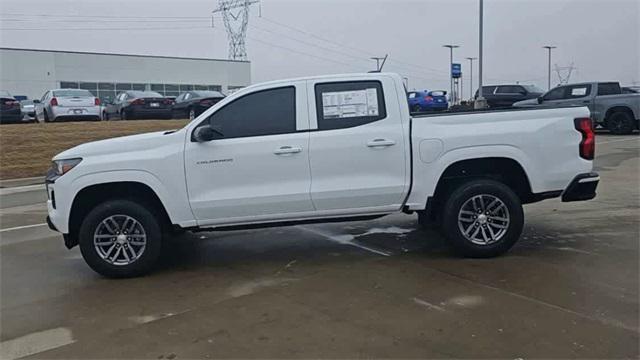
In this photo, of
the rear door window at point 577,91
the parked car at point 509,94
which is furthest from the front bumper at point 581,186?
the parked car at point 509,94

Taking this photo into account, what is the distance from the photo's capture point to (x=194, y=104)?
22938mm

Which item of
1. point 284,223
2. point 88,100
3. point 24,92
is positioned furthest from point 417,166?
point 24,92

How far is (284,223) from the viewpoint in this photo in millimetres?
5797

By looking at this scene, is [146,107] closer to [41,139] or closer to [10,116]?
[10,116]

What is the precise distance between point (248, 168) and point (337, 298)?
1.62 meters

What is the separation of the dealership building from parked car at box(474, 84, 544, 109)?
1700 inches

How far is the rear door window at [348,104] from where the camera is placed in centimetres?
578

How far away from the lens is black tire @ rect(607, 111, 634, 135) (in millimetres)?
20266

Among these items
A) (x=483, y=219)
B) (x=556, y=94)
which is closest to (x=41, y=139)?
(x=483, y=219)

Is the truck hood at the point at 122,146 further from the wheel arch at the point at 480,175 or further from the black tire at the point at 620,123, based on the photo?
the black tire at the point at 620,123

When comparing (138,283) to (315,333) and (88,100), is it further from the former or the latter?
(88,100)

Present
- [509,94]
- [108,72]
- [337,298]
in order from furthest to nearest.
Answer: [108,72] → [509,94] → [337,298]

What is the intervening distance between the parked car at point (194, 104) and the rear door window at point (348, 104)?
684 inches

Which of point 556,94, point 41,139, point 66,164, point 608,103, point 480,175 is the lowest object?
point 480,175
